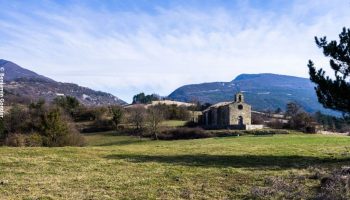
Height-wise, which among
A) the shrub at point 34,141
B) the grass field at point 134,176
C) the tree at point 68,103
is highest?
the tree at point 68,103

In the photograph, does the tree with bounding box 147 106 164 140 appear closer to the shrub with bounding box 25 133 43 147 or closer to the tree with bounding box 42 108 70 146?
the tree with bounding box 42 108 70 146

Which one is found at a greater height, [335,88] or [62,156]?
[335,88]

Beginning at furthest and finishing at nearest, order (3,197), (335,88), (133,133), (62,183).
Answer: (133,133) → (335,88) → (62,183) → (3,197)

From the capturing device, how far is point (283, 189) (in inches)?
531

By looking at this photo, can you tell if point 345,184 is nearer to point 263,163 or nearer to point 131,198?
point 131,198

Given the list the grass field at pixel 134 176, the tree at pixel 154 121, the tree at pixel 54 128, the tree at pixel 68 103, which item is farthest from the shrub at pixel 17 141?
the tree at pixel 68 103

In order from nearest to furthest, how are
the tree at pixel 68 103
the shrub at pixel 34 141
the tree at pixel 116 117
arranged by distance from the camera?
the shrub at pixel 34 141 < the tree at pixel 116 117 < the tree at pixel 68 103

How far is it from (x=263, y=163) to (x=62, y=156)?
9814 mm

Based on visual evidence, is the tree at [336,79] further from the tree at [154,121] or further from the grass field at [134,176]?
the tree at [154,121]

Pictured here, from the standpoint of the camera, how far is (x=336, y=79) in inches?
930

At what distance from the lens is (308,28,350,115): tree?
77.1ft

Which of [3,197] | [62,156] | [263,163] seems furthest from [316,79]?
[3,197]

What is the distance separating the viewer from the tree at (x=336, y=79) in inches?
925

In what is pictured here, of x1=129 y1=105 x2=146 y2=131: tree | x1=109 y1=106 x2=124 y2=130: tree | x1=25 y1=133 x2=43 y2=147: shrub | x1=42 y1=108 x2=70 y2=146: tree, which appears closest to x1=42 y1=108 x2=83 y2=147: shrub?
x1=42 y1=108 x2=70 y2=146: tree
